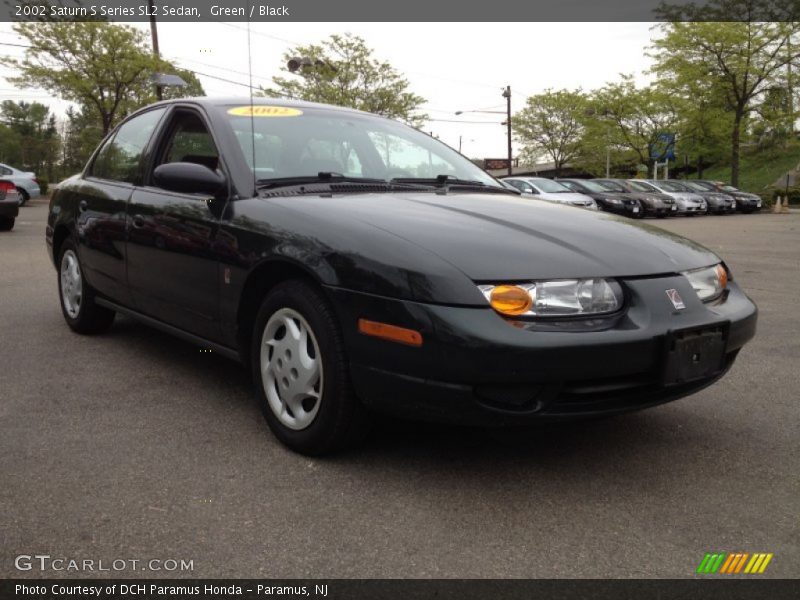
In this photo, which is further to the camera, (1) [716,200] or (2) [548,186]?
(1) [716,200]

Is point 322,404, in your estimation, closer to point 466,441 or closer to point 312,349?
point 312,349

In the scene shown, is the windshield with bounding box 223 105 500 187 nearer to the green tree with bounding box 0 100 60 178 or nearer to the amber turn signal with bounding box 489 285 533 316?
the amber turn signal with bounding box 489 285 533 316

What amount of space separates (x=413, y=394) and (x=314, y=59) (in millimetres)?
36933

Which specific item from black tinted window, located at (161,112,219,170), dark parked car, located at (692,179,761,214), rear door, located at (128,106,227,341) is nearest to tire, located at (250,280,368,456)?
rear door, located at (128,106,227,341)

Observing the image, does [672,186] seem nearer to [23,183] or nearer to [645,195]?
[645,195]

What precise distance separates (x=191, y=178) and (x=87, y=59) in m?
31.4

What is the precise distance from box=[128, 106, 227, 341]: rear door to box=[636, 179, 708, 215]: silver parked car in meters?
26.1

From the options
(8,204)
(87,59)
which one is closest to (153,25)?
(87,59)

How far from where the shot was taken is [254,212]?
3.13 meters

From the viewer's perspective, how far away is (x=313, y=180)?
3.42 metres

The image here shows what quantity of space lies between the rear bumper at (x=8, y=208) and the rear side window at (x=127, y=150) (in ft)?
34.6

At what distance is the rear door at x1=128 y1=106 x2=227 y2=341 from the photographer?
3.37 meters

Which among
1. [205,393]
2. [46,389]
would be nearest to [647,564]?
[205,393]

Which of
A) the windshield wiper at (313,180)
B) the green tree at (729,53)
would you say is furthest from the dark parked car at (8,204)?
the green tree at (729,53)
